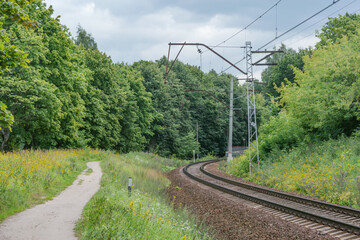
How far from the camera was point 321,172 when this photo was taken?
1666 cm

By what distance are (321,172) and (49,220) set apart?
13.4 m

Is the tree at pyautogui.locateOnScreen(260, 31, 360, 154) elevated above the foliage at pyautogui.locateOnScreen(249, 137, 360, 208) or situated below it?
above

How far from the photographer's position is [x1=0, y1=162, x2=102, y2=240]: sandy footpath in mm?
7500

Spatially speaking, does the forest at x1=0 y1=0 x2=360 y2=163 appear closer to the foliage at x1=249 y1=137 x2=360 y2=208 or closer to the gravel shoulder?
the foliage at x1=249 y1=137 x2=360 y2=208

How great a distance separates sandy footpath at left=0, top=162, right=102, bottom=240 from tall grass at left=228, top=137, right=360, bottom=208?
10.4 meters

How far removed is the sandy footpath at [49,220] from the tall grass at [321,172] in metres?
10.4

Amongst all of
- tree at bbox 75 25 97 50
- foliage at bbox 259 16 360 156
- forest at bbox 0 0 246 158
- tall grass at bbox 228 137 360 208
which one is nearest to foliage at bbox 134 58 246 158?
forest at bbox 0 0 246 158

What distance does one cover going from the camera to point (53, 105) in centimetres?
2438

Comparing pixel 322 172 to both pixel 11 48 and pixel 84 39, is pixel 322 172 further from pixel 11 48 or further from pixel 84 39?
pixel 84 39

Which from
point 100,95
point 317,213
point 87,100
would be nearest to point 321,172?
point 317,213

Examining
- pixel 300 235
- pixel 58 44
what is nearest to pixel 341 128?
pixel 300 235

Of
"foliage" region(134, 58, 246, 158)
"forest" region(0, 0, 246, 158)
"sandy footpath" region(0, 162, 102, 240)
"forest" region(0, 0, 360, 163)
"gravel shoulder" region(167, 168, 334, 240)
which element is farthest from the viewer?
"foliage" region(134, 58, 246, 158)

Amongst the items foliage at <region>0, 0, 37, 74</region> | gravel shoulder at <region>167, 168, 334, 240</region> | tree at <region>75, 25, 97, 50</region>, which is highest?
tree at <region>75, 25, 97, 50</region>

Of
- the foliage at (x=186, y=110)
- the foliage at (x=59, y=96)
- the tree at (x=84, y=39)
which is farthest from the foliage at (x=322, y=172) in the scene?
the tree at (x=84, y=39)
